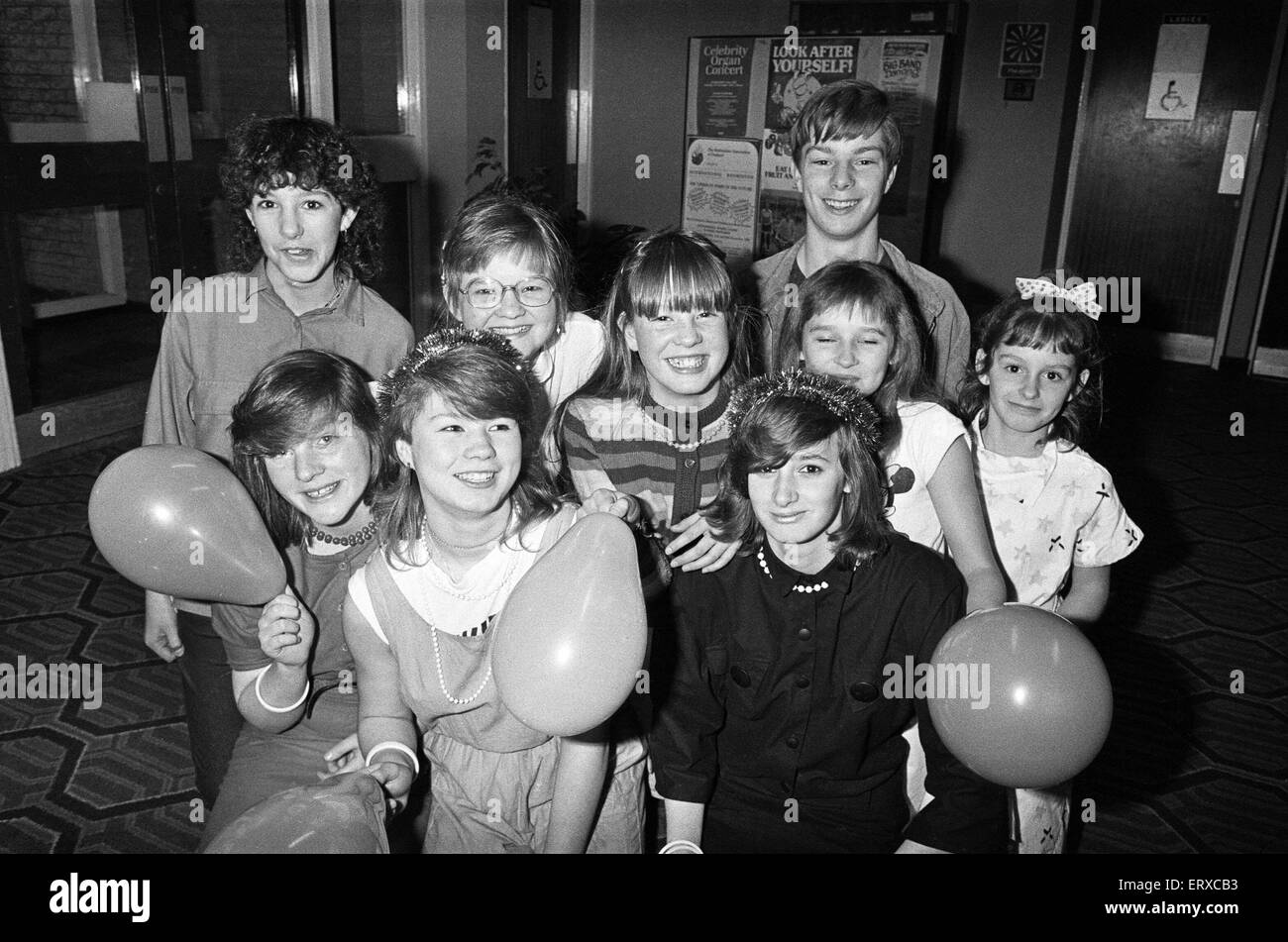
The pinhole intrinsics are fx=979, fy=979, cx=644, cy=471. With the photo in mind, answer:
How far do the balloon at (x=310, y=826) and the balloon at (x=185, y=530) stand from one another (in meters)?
0.40

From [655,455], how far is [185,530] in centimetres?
73

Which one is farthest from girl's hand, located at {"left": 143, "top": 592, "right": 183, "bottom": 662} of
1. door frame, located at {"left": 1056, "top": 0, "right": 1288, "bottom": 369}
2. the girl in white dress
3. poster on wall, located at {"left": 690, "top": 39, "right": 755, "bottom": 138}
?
door frame, located at {"left": 1056, "top": 0, "right": 1288, "bottom": 369}

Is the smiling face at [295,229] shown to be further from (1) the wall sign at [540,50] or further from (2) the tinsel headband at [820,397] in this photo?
(1) the wall sign at [540,50]

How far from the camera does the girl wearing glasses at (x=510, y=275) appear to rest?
66.9 inches

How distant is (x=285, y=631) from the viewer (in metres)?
1.44

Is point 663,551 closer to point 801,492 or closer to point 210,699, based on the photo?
point 801,492

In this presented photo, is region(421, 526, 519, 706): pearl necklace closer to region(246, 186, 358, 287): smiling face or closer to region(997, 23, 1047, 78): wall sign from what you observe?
region(246, 186, 358, 287): smiling face

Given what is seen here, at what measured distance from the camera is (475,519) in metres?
1.41

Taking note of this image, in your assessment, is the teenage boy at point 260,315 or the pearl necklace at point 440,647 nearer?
the pearl necklace at point 440,647

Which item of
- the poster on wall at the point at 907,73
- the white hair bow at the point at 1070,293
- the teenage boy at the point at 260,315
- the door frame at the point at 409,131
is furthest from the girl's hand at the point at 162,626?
the poster on wall at the point at 907,73

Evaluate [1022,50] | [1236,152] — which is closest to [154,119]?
[1022,50]

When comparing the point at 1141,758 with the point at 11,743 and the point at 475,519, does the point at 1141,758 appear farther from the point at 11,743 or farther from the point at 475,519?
the point at 11,743

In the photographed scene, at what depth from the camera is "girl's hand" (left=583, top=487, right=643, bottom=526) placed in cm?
137
